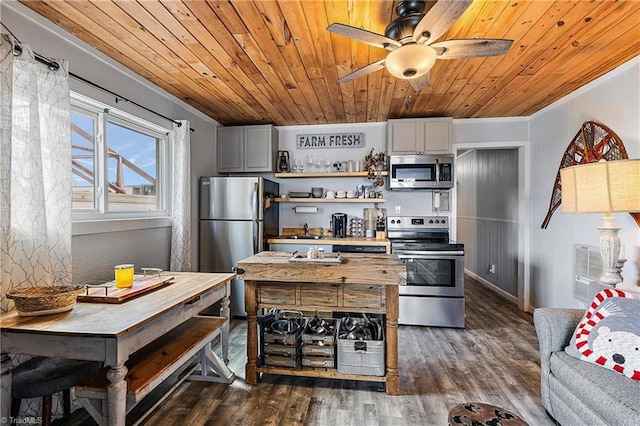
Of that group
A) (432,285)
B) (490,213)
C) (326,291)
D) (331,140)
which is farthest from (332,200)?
→ (490,213)

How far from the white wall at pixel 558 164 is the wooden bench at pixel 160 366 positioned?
10.7 feet

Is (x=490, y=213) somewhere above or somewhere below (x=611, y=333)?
above

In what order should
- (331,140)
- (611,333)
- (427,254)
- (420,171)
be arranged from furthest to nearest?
(331,140) → (420,171) → (427,254) → (611,333)

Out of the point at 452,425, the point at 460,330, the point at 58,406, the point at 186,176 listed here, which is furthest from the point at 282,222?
the point at 452,425

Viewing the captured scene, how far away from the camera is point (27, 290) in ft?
5.07

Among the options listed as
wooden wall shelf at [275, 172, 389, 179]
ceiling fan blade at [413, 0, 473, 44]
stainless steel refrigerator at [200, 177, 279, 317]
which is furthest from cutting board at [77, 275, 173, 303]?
wooden wall shelf at [275, 172, 389, 179]

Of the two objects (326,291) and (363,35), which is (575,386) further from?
(363,35)

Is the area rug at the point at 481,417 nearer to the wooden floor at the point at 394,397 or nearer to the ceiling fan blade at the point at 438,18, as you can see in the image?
the wooden floor at the point at 394,397

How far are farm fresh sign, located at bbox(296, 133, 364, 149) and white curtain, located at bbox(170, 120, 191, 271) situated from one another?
5.35 ft

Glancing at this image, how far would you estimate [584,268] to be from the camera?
294 cm

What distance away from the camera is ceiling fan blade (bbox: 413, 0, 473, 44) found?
4.44 ft

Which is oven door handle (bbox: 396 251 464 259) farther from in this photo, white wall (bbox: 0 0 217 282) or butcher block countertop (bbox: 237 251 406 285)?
white wall (bbox: 0 0 217 282)

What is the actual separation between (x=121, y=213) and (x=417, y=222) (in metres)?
3.23

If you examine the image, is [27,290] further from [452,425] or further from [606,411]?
[606,411]
